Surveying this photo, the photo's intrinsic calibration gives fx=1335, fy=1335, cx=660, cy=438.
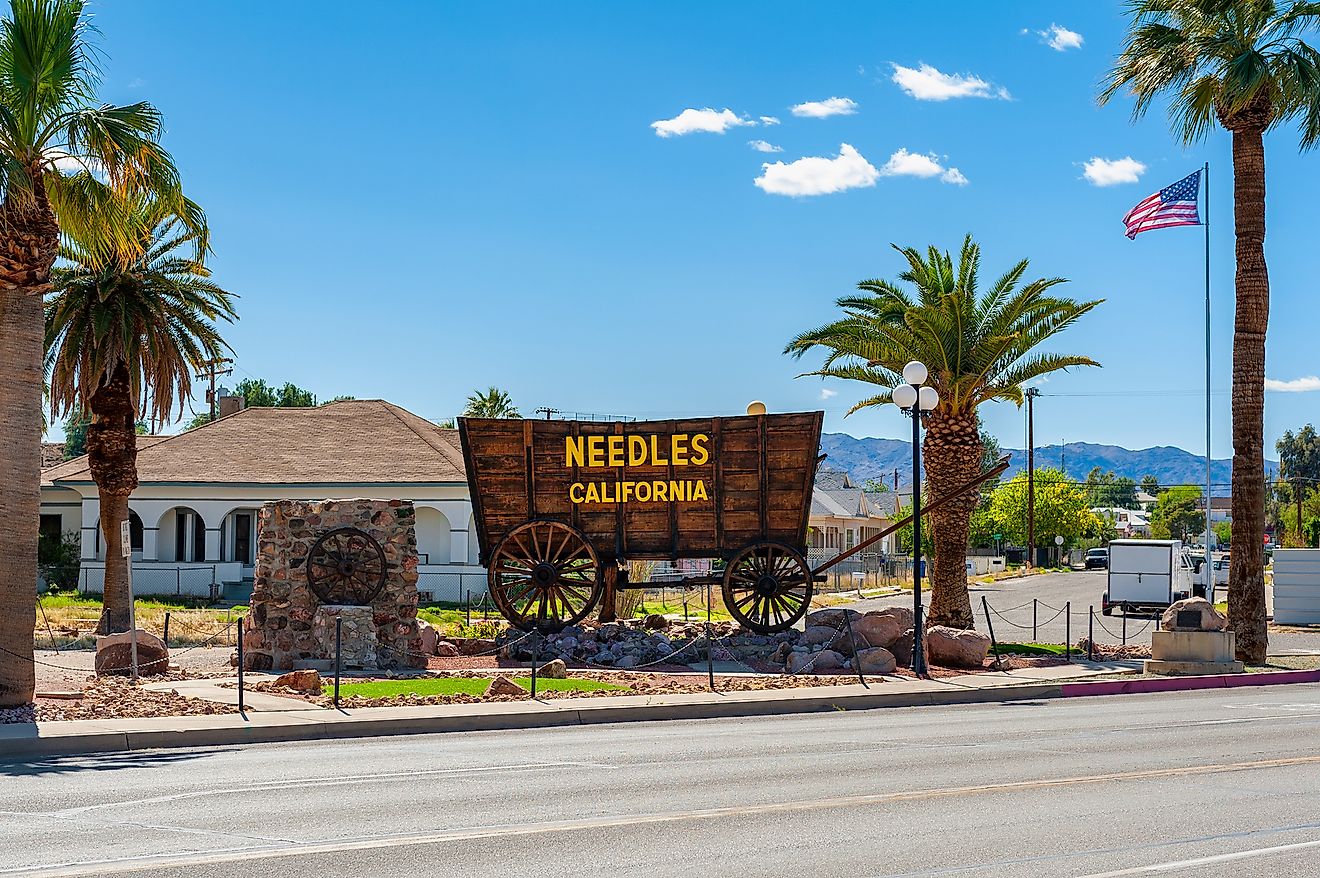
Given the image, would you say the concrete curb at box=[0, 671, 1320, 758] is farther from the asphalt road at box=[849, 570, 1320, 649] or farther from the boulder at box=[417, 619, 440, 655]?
the asphalt road at box=[849, 570, 1320, 649]

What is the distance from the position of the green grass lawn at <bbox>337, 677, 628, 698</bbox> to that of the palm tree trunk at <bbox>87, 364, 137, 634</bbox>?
12.6 metres

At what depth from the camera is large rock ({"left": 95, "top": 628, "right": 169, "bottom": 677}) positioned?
21.0 meters

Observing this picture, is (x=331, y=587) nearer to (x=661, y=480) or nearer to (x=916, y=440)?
(x=661, y=480)

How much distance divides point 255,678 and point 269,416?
28881mm

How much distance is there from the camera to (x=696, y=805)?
10.3 m

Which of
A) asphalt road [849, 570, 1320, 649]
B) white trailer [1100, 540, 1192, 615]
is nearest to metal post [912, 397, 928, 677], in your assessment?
asphalt road [849, 570, 1320, 649]

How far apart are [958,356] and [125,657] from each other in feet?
53.9

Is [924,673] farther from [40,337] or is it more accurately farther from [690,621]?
[40,337]

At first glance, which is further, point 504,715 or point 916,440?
point 916,440

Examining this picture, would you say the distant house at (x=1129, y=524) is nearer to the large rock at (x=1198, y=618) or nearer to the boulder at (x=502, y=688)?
the large rock at (x=1198, y=618)

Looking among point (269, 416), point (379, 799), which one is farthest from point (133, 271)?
point (379, 799)

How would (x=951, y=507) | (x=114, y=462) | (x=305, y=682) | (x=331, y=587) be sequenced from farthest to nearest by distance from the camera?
(x=114, y=462), (x=951, y=507), (x=331, y=587), (x=305, y=682)

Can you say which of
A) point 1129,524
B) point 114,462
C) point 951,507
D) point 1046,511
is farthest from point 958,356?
point 1129,524

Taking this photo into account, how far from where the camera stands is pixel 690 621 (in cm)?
3212
